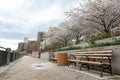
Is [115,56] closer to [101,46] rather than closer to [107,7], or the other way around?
[101,46]

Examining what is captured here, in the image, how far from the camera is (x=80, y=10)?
1455 cm

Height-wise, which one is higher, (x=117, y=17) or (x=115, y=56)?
(x=117, y=17)

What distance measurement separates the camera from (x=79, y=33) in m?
23.2

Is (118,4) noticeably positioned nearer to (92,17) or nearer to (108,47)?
(92,17)

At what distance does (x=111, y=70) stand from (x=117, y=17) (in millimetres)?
7704

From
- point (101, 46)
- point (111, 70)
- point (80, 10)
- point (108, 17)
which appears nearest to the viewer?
point (111, 70)

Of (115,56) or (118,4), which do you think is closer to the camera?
(115,56)

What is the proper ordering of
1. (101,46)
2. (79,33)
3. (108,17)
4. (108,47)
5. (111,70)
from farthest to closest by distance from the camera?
(79,33)
(108,17)
(101,46)
(108,47)
(111,70)

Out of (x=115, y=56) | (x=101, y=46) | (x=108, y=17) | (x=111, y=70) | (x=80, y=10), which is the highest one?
(x=80, y=10)

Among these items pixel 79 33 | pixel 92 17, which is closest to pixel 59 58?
pixel 92 17

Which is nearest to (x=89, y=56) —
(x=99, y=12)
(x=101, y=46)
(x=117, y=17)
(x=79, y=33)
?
(x=101, y=46)

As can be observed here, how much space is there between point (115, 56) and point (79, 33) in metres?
16.4

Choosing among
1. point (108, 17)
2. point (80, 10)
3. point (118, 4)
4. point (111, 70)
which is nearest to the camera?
point (111, 70)

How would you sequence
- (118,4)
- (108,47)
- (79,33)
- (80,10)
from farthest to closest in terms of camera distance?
1. (79,33)
2. (80,10)
3. (118,4)
4. (108,47)
